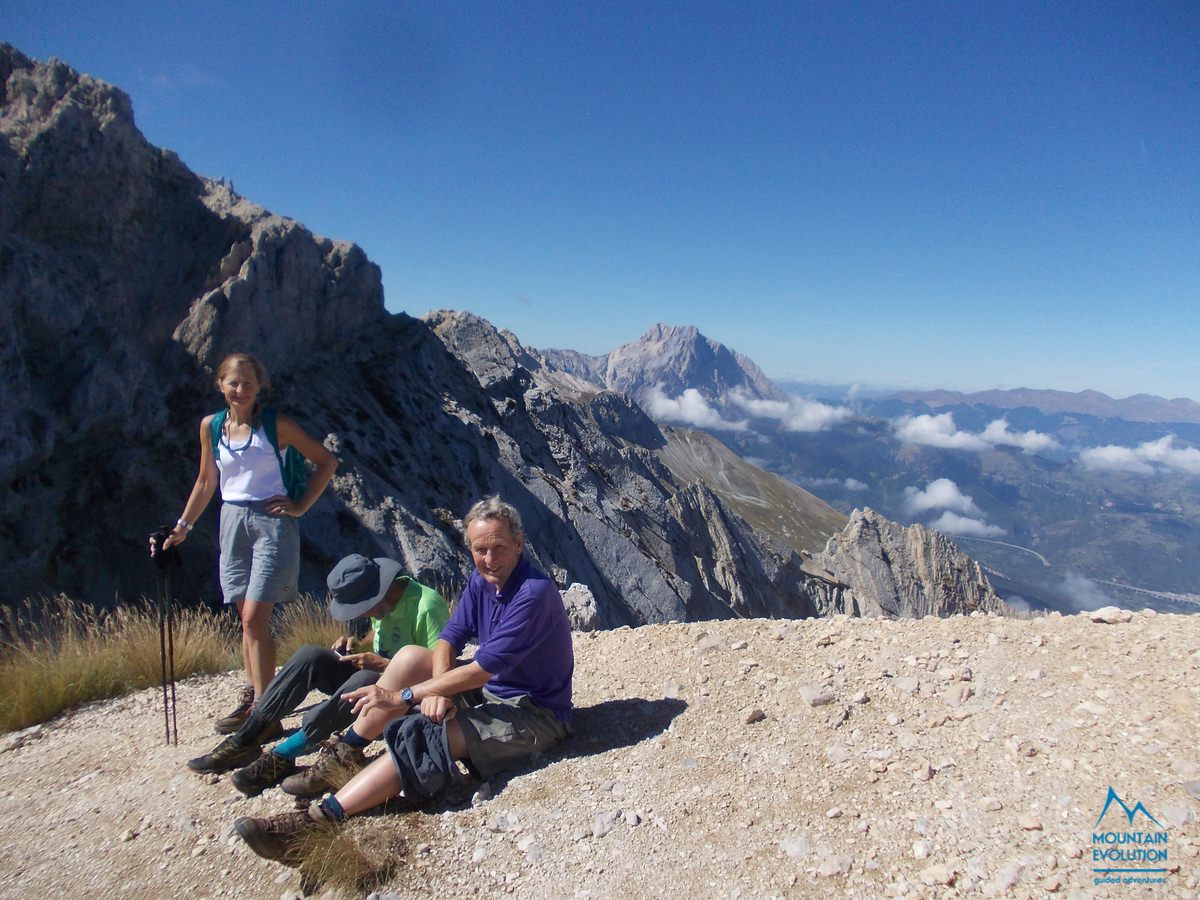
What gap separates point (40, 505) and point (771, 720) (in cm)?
1572

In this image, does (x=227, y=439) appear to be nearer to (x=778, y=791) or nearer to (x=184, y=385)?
(x=778, y=791)

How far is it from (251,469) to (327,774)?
2502 millimetres

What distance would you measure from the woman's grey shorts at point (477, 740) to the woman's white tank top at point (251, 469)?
2322mm

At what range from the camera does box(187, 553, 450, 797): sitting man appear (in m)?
5.01

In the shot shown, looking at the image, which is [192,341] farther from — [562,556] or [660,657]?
[660,657]

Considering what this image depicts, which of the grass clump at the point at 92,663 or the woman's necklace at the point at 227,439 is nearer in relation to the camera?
the woman's necklace at the point at 227,439

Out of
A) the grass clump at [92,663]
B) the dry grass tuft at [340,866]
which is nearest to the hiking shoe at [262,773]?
the dry grass tuft at [340,866]

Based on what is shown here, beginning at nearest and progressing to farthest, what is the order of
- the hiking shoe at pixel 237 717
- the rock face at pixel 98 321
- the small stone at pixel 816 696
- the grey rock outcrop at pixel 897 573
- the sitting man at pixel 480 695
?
1. the sitting man at pixel 480 695
2. the small stone at pixel 816 696
3. the hiking shoe at pixel 237 717
4. the rock face at pixel 98 321
5. the grey rock outcrop at pixel 897 573

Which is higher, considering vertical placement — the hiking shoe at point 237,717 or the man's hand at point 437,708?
the man's hand at point 437,708

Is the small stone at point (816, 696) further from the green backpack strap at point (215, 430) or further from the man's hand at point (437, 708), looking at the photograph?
the green backpack strap at point (215, 430)

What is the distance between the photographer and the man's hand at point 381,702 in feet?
15.3

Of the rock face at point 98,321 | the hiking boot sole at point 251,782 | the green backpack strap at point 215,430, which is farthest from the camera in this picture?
the rock face at point 98,321

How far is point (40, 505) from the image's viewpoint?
13.9m

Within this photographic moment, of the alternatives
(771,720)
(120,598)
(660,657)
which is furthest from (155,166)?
(771,720)
